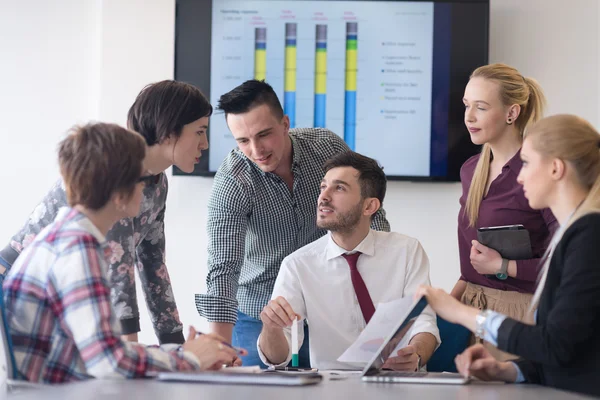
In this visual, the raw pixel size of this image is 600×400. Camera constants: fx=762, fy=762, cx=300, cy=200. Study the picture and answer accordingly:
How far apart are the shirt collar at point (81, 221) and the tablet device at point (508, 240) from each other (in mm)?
1320

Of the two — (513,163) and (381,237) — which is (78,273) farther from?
(513,163)

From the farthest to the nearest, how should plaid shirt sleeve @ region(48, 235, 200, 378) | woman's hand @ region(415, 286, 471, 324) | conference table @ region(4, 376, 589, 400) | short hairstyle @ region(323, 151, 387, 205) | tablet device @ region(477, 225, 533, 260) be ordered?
short hairstyle @ region(323, 151, 387, 205), tablet device @ region(477, 225, 533, 260), woman's hand @ region(415, 286, 471, 324), plaid shirt sleeve @ region(48, 235, 200, 378), conference table @ region(4, 376, 589, 400)

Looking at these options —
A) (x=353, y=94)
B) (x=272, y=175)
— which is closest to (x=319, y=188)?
(x=272, y=175)

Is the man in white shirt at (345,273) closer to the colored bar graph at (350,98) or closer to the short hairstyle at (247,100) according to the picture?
the short hairstyle at (247,100)

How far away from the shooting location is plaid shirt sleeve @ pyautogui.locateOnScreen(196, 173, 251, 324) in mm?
2617

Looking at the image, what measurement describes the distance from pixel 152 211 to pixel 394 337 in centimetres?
107

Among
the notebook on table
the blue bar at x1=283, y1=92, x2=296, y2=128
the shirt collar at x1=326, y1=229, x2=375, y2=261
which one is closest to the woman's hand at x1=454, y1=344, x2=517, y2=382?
the notebook on table

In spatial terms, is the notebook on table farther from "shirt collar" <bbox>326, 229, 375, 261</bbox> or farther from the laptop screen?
"shirt collar" <bbox>326, 229, 375, 261</bbox>

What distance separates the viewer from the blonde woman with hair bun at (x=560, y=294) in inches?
61.4

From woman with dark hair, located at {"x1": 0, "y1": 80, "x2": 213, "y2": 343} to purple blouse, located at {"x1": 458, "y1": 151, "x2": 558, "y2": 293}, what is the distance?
3.20 ft

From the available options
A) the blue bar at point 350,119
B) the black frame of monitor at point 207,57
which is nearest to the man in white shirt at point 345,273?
the blue bar at point 350,119

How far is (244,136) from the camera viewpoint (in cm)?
274

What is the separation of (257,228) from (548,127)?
141 cm

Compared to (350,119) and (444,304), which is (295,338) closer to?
(444,304)
